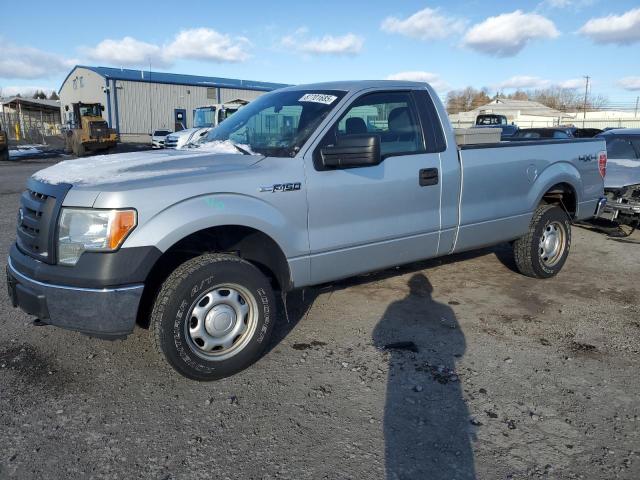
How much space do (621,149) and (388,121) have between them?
6548mm

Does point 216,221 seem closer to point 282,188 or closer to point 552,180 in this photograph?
point 282,188

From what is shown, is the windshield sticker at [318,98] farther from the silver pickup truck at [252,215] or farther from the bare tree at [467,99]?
the bare tree at [467,99]

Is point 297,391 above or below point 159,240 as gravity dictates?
below

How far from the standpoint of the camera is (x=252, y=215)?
11.1 ft

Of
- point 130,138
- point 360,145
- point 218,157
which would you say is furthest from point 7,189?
point 130,138

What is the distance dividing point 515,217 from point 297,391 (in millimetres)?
3021

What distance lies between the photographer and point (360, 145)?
3.56 m

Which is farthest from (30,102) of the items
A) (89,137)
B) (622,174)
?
(622,174)

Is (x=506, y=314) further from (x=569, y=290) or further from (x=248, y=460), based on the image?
(x=248, y=460)

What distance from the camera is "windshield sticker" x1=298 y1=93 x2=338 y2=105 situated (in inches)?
159

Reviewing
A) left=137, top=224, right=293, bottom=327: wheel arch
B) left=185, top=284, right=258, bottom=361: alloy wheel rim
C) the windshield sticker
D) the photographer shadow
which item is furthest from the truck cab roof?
the photographer shadow

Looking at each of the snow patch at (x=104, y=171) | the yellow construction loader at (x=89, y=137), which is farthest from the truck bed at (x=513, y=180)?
the yellow construction loader at (x=89, y=137)

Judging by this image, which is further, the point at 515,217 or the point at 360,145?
the point at 515,217

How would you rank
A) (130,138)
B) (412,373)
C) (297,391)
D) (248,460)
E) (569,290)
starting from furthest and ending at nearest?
(130,138), (569,290), (412,373), (297,391), (248,460)
